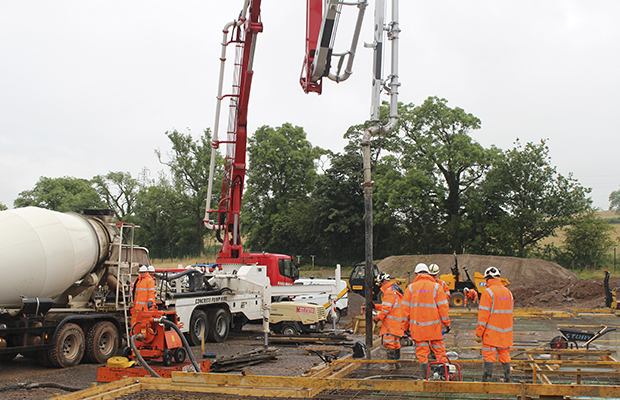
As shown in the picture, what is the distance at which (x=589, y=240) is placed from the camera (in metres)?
38.6

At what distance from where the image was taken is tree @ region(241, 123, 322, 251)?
5381cm

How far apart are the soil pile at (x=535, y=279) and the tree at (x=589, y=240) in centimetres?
545

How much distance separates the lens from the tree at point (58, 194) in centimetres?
7181

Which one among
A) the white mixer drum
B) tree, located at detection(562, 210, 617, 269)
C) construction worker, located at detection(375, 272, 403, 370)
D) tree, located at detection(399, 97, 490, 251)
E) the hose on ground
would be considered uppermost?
tree, located at detection(399, 97, 490, 251)

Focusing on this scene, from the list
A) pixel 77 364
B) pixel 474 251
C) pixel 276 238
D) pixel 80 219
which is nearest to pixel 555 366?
pixel 77 364

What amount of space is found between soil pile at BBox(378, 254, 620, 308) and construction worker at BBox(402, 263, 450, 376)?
20393mm

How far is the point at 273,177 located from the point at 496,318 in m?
48.5

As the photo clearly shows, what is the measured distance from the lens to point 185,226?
62.3 metres

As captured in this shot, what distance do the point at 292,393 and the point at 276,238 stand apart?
47.0m

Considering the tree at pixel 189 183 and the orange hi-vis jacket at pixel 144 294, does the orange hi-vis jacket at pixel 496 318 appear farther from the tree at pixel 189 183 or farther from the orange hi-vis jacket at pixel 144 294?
the tree at pixel 189 183

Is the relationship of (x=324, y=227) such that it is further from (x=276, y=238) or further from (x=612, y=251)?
(x=612, y=251)

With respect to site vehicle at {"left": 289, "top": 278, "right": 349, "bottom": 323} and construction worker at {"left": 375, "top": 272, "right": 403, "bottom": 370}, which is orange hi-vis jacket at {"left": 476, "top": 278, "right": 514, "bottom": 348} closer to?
construction worker at {"left": 375, "top": 272, "right": 403, "bottom": 370}

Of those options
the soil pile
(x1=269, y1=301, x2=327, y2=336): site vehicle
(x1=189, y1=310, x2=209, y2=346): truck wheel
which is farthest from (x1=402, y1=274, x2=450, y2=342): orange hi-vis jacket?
the soil pile

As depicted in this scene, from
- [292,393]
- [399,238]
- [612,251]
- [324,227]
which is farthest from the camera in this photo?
[324,227]
